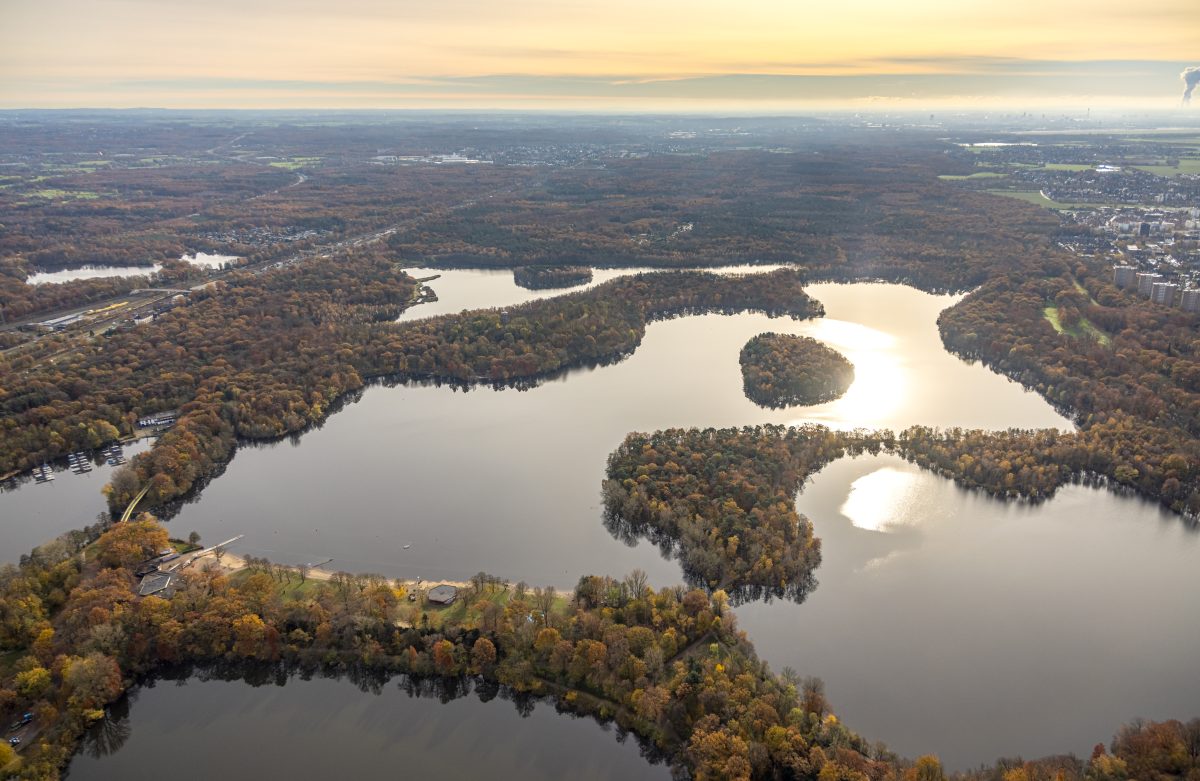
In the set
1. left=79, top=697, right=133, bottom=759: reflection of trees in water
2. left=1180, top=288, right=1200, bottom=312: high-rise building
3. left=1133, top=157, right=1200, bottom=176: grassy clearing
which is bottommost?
left=79, top=697, right=133, bottom=759: reflection of trees in water

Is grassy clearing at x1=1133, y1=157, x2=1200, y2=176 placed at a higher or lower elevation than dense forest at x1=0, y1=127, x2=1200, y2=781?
higher

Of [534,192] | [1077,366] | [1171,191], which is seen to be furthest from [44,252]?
[1171,191]

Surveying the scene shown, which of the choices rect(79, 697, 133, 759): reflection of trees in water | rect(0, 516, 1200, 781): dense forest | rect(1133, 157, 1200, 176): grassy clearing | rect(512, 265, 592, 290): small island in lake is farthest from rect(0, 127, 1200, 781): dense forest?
rect(1133, 157, 1200, 176): grassy clearing

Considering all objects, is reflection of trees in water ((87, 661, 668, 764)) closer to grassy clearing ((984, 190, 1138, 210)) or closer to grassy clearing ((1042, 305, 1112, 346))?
grassy clearing ((1042, 305, 1112, 346))

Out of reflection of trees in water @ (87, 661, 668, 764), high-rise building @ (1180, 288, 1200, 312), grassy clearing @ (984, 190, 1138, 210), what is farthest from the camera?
grassy clearing @ (984, 190, 1138, 210)

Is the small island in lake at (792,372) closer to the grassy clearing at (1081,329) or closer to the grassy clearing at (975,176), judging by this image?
the grassy clearing at (1081,329)

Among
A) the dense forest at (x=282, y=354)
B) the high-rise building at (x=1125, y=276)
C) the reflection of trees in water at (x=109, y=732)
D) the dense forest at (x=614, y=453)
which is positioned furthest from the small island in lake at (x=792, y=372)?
the reflection of trees in water at (x=109, y=732)

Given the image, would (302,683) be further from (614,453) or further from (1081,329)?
(1081,329)
